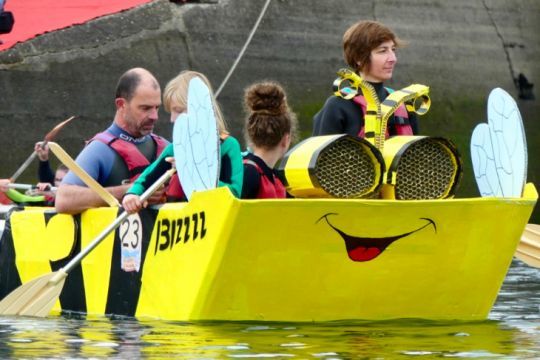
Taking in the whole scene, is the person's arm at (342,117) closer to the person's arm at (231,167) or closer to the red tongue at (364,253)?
the person's arm at (231,167)

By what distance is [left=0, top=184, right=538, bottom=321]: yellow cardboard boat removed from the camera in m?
6.93

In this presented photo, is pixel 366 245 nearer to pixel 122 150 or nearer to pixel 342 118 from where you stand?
pixel 342 118

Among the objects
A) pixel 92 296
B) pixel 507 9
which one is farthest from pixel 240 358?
pixel 507 9

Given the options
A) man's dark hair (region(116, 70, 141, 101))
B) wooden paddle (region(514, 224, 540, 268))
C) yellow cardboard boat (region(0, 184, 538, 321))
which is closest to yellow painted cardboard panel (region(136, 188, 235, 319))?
yellow cardboard boat (region(0, 184, 538, 321))

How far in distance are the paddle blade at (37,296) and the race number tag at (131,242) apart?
397mm

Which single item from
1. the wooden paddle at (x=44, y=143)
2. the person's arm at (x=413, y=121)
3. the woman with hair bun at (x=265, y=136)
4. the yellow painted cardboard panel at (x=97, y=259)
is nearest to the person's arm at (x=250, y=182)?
the woman with hair bun at (x=265, y=136)

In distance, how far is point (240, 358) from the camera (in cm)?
626

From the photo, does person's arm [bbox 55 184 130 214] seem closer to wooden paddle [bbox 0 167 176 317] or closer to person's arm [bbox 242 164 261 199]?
wooden paddle [bbox 0 167 176 317]

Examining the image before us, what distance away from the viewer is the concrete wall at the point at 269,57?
17453mm

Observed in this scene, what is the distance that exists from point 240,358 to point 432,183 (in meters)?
1.45

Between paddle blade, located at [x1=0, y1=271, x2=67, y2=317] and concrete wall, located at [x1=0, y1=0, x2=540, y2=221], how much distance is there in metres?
8.74

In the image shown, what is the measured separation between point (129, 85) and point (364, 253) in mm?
1989

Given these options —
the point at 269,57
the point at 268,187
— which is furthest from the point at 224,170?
the point at 269,57

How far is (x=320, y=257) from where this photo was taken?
7.05 metres
